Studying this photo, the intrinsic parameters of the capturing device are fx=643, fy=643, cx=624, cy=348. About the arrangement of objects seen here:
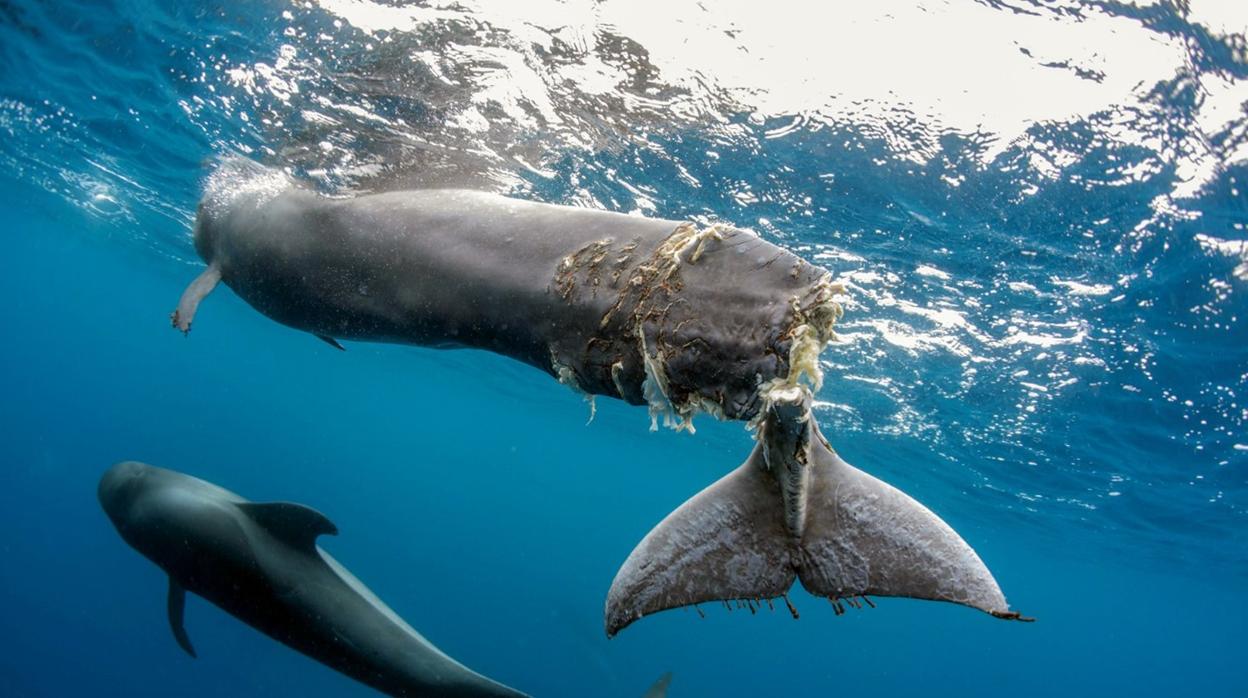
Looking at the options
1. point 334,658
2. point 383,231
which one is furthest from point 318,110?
point 334,658

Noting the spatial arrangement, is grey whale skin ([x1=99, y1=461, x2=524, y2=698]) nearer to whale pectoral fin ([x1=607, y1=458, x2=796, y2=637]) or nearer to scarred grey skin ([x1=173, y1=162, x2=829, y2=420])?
scarred grey skin ([x1=173, y1=162, x2=829, y2=420])

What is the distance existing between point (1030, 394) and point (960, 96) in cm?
1178

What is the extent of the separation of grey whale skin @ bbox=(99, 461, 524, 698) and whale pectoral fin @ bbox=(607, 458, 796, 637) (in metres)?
5.42

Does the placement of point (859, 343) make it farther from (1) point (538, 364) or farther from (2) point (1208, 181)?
(1) point (538, 364)

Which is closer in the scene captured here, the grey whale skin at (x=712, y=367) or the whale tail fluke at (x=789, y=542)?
the grey whale skin at (x=712, y=367)

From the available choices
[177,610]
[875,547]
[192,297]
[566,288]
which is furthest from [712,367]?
[177,610]

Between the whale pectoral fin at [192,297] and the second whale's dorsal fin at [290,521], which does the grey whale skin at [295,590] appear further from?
the whale pectoral fin at [192,297]

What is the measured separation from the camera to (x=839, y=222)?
10.9 metres

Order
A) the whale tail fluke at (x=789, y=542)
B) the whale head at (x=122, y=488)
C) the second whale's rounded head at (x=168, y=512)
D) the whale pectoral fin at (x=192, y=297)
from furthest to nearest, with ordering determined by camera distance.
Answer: the whale head at (x=122, y=488)
the second whale's rounded head at (x=168, y=512)
the whale pectoral fin at (x=192, y=297)
the whale tail fluke at (x=789, y=542)

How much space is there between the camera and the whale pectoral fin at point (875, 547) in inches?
99.8

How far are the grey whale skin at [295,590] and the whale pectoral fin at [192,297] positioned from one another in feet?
8.03

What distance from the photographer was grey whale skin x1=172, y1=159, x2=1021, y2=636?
2521 millimetres

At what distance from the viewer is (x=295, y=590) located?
7723 mm

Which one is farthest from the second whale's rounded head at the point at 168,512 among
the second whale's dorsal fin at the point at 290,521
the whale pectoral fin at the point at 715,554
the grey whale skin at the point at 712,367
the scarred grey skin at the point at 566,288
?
the whale pectoral fin at the point at 715,554
